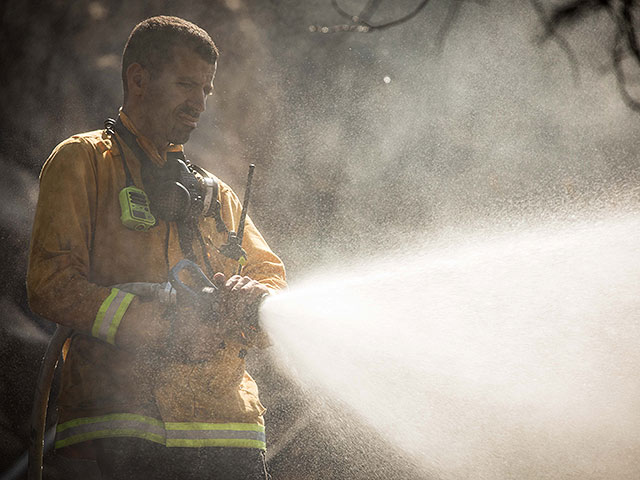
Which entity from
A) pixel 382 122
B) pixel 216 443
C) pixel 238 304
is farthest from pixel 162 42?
pixel 382 122

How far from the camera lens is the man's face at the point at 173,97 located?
2.21 metres

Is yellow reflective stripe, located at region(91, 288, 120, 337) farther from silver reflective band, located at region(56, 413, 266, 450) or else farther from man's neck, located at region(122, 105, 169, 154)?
man's neck, located at region(122, 105, 169, 154)

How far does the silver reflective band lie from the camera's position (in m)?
1.83

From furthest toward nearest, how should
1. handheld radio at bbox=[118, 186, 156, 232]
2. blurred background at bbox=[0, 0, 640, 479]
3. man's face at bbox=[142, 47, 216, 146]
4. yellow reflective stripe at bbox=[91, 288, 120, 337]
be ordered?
blurred background at bbox=[0, 0, 640, 479], man's face at bbox=[142, 47, 216, 146], handheld radio at bbox=[118, 186, 156, 232], yellow reflective stripe at bbox=[91, 288, 120, 337]

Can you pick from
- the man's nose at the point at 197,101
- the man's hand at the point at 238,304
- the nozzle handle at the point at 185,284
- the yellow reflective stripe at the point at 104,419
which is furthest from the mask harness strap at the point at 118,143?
the yellow reflective stripe at the point at 104,419

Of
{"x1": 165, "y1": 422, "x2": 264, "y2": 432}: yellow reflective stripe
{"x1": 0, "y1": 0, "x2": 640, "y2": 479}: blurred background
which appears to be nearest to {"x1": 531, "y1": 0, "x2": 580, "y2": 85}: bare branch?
{"x1": 0, "y1": 0, "x2": 640, "y2": 479}: blurred background

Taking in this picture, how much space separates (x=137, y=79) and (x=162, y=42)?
0.57 feet

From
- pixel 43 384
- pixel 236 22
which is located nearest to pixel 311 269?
pixel 236 22

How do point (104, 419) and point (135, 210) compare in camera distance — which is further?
point (135, 210)

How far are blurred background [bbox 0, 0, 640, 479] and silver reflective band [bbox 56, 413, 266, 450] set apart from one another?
1.34 metres

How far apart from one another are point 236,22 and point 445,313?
223 cm

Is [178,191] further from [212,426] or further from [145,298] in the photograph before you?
[212,426]

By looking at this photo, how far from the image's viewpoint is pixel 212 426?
6.41 feet

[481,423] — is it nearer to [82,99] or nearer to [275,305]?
[275,305]
